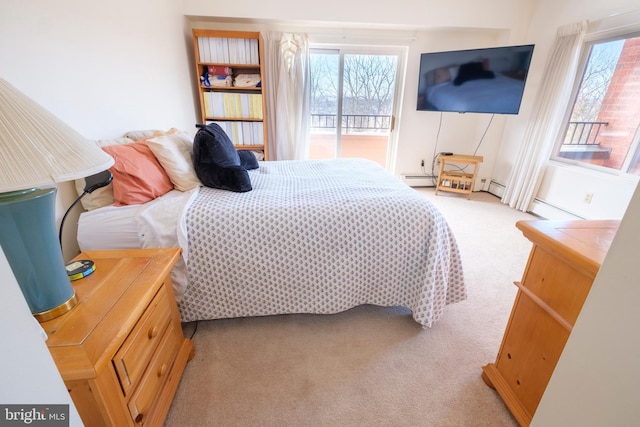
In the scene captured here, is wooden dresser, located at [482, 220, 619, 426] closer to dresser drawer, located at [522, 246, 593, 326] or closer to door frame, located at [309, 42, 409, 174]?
dresser drawer, located at [522, 246, 593, 326]

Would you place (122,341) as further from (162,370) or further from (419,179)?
(419,179)

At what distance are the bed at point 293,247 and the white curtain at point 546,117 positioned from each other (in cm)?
237

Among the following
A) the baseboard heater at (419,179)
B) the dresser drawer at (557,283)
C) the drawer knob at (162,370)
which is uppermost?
the dresser drawer at (557,283)

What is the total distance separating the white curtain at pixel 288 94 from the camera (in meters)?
3.19

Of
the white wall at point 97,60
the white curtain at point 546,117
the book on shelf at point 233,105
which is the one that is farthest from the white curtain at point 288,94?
the white curtain at point 546,117

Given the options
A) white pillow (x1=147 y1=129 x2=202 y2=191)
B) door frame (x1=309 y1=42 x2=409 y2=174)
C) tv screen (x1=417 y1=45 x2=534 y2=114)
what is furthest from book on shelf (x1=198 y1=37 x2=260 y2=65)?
tv screen (x1=417 y1=45 x2=534 y2=114)

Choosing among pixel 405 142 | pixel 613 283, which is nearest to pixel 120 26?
pixel 613 283

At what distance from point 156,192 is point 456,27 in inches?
140

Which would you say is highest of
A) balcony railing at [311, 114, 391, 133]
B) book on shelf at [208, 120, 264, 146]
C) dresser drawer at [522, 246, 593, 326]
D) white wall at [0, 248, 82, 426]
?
balcony railing at [311, 114, 391, 133]

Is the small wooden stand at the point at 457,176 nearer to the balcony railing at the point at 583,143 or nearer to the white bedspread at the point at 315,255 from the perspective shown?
the balcony railing at the point at 583,143

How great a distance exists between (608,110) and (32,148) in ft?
12.9

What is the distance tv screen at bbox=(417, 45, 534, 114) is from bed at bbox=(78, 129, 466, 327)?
90.6 inches

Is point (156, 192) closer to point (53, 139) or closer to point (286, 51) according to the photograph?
point (53, 139)

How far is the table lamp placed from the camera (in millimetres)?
597
